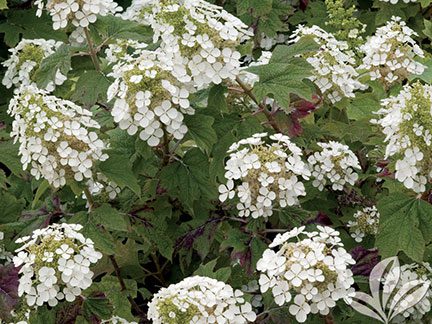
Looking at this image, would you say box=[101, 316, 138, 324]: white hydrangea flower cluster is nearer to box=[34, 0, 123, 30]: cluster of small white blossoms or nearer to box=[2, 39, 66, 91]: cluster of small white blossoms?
box=[34, 0, 123, 30]: cluster of small white blossoms

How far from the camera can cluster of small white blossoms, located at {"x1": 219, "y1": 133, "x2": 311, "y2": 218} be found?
246 cm

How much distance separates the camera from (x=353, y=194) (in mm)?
3045

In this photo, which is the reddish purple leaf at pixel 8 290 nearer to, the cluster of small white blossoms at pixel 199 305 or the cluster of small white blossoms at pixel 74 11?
the cluster of small white blossoms at pixel 199 305

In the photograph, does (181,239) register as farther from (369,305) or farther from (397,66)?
(397,66)

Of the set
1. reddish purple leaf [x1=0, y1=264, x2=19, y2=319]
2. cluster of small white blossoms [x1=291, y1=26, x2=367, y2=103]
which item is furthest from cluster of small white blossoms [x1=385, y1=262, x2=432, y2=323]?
reddish purple leaf [x1=0, y1=264, x2=19, y2=319]

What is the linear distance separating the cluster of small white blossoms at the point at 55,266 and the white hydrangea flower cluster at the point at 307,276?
0.45m

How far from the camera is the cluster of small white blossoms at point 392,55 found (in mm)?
3187

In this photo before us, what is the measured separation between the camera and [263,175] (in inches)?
96.7

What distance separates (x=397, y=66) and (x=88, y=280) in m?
1.37

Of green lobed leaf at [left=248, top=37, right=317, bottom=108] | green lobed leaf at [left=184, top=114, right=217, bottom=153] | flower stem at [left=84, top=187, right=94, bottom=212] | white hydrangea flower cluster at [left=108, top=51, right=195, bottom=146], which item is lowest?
flower stem at [left=84, top=187, right=94, bottom=212]

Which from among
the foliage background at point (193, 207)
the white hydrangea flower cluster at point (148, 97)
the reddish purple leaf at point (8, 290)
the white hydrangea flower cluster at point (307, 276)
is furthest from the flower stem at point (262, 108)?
the reddish purple leaf at point (8, 290)

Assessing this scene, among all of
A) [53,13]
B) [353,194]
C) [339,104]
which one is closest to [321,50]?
[339,104]

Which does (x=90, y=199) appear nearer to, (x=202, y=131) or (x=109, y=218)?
(x=109, y=218)

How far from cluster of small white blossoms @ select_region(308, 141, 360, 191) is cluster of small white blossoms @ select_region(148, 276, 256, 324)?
0.71m
